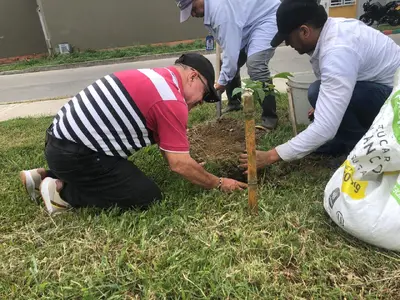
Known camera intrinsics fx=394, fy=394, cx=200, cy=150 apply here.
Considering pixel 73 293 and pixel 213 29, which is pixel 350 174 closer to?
pixel 73 293

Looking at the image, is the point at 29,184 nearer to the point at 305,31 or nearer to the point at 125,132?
the point at 125,132

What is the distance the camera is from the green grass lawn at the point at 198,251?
1.56 meters

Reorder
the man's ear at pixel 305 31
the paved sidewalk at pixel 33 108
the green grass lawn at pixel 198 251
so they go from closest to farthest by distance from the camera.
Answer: the green grass lawn at pixel 198 251 < the man's ear at pixel 305 31 < the paved sidewalk at pixel 33 108

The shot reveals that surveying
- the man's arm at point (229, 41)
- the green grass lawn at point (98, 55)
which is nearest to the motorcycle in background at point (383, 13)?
the green grass lawn at point (98, 55)

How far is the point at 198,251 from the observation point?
1.77m

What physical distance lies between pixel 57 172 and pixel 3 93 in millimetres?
6756

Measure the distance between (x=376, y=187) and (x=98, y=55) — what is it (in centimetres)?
1105

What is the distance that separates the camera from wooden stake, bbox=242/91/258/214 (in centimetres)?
175

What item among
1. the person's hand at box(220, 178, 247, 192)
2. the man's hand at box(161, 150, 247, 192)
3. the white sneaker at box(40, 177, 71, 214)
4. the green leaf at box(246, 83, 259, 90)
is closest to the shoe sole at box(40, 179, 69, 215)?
A: the white sneaker at box(40, 177, 71, 214)

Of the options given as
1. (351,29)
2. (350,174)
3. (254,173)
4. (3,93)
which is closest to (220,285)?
(254,173)

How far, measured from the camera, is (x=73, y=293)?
5.17ft

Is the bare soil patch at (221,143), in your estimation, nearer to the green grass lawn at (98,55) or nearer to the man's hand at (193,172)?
the man's hand at (193,172)

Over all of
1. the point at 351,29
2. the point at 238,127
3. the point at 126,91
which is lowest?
the point at 238,127

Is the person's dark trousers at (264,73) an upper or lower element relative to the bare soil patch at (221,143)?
upper
